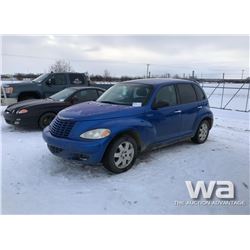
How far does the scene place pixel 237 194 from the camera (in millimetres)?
4191

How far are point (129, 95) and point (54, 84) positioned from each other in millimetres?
5831

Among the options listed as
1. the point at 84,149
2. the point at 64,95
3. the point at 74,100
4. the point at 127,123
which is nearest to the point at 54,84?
the point at 64,95

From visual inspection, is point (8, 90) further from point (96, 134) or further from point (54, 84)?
point (96, 134)

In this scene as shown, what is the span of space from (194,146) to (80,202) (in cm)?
347

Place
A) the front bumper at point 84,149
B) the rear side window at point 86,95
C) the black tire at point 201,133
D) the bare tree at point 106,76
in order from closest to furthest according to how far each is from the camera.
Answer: the front bumper at point 84,149 → the black tire at point 201,133 → the rear side window at point 86,95 → the bare tree at point 106,76

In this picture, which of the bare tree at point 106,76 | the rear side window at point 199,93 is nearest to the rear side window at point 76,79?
the rear side window at point 199,93

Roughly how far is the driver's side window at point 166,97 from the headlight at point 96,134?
1.33 metres

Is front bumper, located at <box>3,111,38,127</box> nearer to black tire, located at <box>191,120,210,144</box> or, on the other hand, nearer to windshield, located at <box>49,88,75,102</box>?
windshield, located at <box>49,88,75,102</box>

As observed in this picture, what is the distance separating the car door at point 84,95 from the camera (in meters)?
8.24

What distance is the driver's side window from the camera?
5.41m

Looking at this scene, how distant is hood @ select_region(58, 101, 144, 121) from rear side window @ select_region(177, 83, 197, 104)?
1.36 meters

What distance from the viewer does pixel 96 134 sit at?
4.45 metres

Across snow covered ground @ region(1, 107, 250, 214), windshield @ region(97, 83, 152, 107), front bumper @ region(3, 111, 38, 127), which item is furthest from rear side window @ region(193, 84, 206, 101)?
front bumper @ region(3, 111, 38, 127)

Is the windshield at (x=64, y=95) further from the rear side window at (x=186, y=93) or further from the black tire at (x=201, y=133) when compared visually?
the black tire at (x=201, y=133)
